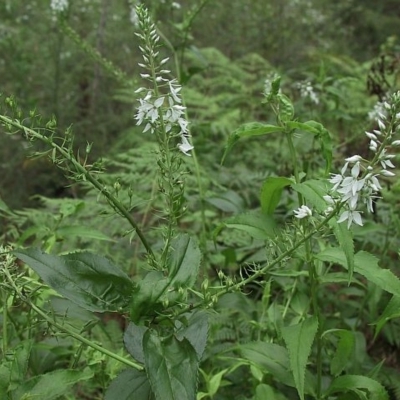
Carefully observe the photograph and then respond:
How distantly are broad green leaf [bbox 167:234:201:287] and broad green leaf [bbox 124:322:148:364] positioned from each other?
233 mm

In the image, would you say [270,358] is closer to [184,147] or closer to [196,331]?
[196,331]

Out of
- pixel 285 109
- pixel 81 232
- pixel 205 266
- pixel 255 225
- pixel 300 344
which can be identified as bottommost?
pixel 205 266

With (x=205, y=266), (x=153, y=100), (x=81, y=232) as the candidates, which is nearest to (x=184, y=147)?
(x=153, y=100)

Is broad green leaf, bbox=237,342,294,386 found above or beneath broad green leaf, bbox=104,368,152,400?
beneath

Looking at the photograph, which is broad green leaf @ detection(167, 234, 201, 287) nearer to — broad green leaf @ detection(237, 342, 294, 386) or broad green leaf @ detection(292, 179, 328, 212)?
broad green leaf @ detection(292, 179, 328, 212)

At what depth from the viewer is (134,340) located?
1.79 metres

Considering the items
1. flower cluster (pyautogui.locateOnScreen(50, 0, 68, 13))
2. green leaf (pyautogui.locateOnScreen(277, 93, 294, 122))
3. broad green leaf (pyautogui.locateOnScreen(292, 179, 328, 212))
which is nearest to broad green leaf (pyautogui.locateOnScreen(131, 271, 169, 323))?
broad green leaf (pyautogui.locateOnScreen(292, 179, 328, 212))

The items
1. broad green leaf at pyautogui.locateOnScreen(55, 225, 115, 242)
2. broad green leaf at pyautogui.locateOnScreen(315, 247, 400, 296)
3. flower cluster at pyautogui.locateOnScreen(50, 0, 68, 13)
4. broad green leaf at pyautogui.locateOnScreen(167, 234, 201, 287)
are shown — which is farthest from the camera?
flower cluster at pyautogui.locateOnScreen(50, 0, 68, 13)

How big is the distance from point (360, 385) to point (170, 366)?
27.7 inches

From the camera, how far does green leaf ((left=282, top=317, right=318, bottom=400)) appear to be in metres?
1.70

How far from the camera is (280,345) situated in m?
2.20

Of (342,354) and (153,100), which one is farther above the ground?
(153,100)

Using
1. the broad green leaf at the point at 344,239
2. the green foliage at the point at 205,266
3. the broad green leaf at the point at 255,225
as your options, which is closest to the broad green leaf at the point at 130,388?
the green foliage at the point at 205,266

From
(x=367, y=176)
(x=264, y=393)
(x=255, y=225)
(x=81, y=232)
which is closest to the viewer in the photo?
(x=367, y=176)
